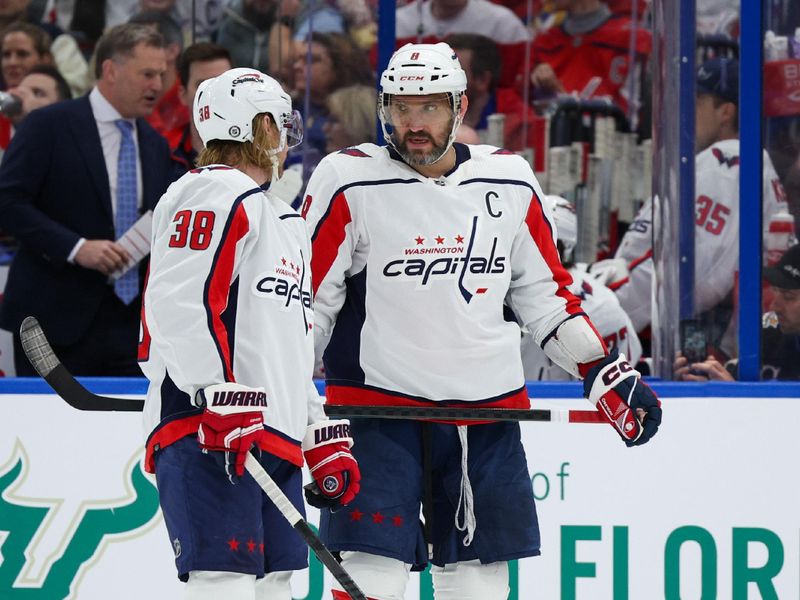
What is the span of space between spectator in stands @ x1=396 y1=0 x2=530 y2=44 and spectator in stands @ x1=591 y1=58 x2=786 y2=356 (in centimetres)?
154

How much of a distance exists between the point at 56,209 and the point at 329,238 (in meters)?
1.51

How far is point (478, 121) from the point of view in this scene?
580cm

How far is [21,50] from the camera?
221 inches

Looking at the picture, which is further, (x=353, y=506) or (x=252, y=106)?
(x=353, y=506)

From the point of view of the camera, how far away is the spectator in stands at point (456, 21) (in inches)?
231

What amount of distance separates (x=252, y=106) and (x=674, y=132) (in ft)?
5.46

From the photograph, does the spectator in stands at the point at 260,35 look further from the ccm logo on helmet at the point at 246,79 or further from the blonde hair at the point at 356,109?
the ccm logo on helmet at the point at 246,79

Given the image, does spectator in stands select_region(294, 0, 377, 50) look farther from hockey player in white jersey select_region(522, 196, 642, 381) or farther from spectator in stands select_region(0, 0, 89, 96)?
hockey player in white jersey select_region(522, 196, 642, 381)

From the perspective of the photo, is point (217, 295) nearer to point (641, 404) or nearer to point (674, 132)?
point (641, 404)

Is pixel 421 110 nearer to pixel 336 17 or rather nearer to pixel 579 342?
pixel 579 342

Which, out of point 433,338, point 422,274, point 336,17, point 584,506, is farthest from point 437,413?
point 336,17

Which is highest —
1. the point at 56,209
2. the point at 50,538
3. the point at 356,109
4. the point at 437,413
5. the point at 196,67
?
the point at 196,67

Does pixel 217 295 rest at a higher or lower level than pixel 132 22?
lower

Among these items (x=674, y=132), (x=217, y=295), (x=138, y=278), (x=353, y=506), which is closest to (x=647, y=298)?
(x=674, y=132)
